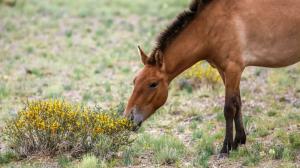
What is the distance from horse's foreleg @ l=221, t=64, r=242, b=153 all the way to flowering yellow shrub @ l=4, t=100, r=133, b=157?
53.5 inches

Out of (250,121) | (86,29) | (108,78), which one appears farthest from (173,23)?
(86,29)

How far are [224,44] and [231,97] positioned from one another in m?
0.72

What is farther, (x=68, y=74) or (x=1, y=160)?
(x=68, y=74)

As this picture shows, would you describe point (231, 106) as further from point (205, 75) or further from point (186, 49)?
point (205, 75)

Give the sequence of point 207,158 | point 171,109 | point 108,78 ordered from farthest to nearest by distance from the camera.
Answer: point 108,78
point 171,109
point 207,158

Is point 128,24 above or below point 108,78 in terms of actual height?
above

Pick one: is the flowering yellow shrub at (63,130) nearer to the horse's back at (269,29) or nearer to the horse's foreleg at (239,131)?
the horse's foreleg at (239,131)

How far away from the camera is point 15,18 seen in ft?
58.1

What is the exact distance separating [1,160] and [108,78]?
5.17 m

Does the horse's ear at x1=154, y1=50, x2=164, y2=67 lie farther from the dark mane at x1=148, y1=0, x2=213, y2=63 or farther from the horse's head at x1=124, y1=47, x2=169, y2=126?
the dark mane at x1=148, y1=0, x2=213, y2=63

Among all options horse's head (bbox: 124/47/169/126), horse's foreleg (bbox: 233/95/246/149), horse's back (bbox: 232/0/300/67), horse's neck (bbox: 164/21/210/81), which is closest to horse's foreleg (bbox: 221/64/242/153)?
horse's foreleg (bbox: 233/95/246/149)

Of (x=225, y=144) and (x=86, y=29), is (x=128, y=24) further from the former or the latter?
(x=225, y=144)

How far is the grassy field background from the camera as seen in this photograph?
7.43 m

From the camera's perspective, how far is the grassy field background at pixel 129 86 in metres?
7.43
